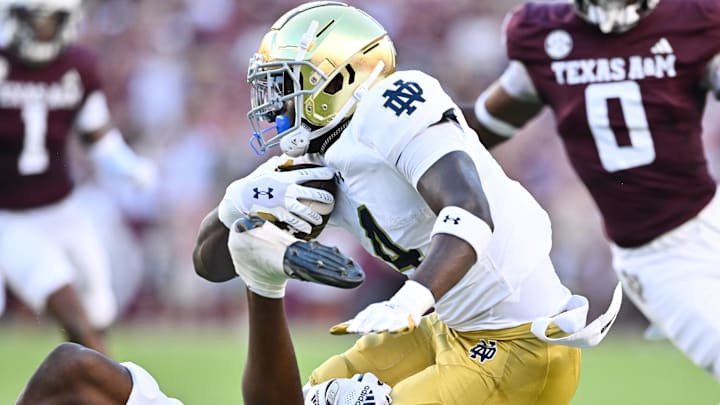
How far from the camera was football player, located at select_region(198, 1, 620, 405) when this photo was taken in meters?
3.01

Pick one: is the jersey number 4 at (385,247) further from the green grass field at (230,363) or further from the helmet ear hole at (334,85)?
the green grass field at (230,363)

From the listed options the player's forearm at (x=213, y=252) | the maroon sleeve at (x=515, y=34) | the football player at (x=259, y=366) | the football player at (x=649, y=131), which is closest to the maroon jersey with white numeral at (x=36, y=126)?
the maroon sleeve at (x=515, y=34)

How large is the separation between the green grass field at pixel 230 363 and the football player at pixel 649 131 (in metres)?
2.57

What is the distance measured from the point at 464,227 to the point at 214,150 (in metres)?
7.91

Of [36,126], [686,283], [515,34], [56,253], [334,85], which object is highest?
[334,85]

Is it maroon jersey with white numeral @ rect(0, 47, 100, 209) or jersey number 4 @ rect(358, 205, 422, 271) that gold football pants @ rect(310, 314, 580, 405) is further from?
maroon jersey with white numeral @ rect(0, 47, 100, 209)

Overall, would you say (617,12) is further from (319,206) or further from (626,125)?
(319,206)

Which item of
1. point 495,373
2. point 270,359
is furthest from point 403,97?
point 270,359

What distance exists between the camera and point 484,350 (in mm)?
3191

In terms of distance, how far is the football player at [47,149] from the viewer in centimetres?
→ 675

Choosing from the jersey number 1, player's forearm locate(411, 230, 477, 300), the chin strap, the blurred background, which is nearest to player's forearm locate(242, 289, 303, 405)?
the chin strap

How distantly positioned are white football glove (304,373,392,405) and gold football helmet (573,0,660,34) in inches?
69.5

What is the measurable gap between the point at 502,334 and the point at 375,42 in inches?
34.2

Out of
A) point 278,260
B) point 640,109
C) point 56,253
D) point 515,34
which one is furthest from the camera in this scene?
point 56,253
